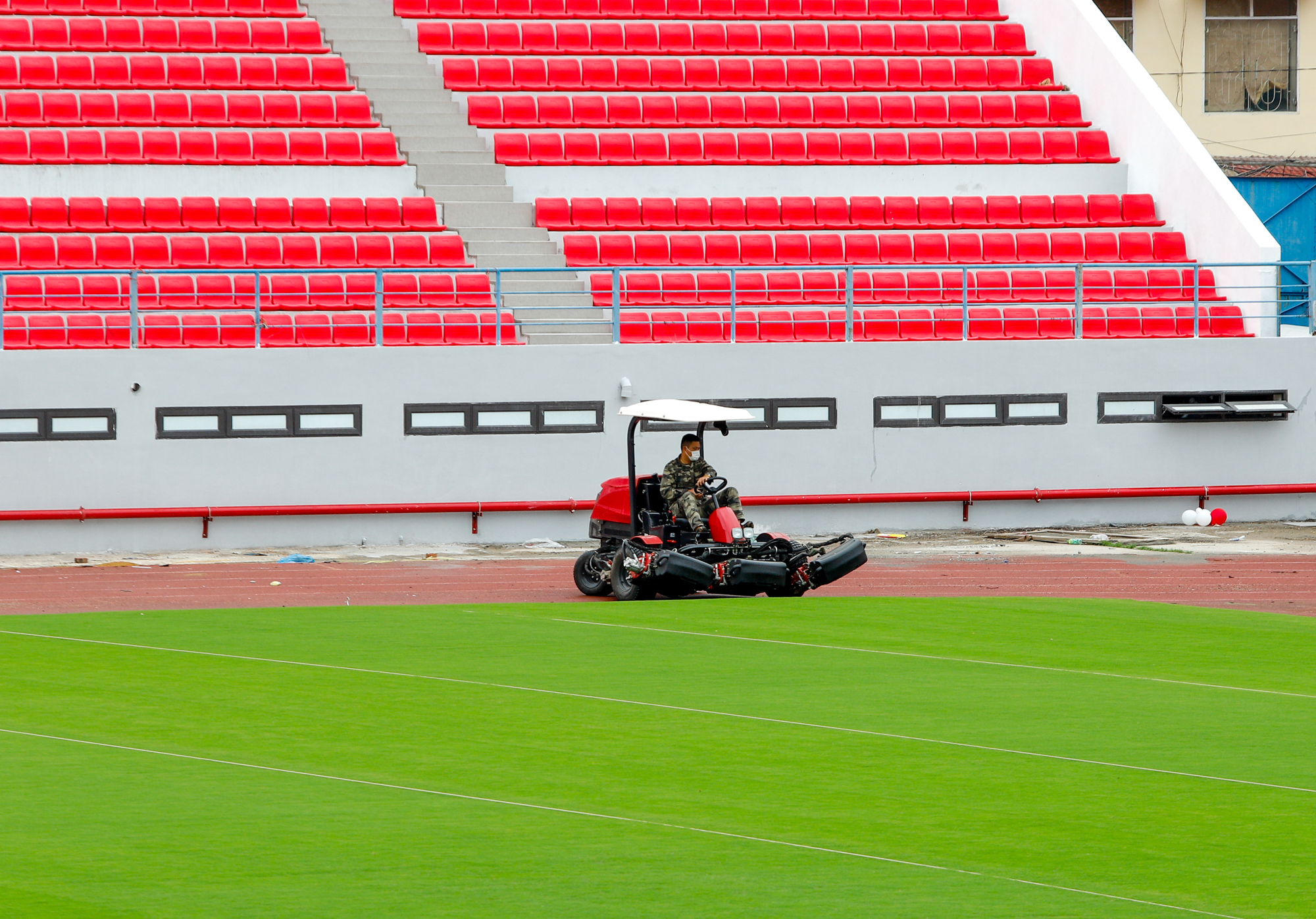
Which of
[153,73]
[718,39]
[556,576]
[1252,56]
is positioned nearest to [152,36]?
[153,73]

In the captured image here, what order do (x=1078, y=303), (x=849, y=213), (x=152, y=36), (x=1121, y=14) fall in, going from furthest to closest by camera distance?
(x=1121, y=14) < (x=152, y=36) < (x=849, y=213) < (x=1078, y=303)

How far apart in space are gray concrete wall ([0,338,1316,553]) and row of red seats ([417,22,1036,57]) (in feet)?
29.0

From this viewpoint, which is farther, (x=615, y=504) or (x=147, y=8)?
(x=147, y=8)

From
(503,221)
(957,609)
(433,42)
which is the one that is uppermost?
(433,42)

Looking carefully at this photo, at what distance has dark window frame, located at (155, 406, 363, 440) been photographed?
20578mm

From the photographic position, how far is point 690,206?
25.7 m

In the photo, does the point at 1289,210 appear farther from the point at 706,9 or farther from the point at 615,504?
the point at 615,504

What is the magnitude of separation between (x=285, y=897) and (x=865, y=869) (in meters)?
2.22

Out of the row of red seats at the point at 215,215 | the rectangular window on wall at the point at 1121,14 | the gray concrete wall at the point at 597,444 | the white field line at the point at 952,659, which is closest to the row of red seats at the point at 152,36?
the row of red seats at the point at 215,215

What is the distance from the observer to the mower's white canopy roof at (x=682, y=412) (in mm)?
16453

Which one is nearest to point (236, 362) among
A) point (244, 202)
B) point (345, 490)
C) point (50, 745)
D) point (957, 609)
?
point (345, 490)

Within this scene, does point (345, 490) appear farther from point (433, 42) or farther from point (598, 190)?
point (433, 42)

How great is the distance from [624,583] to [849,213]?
11441mm

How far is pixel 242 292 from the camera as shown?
22250mm
